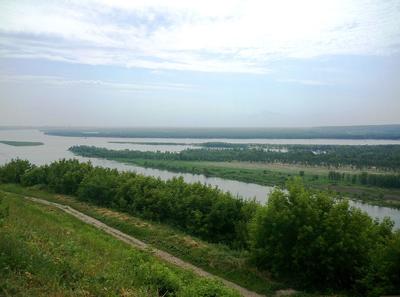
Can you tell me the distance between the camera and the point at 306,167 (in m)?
86.1

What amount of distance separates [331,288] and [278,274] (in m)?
1.91

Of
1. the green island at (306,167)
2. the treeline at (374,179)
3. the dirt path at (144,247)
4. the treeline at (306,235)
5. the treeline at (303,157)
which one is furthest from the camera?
the treeline at (303,157)

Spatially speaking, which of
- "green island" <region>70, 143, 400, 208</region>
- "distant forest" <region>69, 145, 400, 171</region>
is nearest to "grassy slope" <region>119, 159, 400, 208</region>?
"green island" <region>70, 143, 400, 208</region>

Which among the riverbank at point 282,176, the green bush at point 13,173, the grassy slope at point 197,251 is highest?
the green bush at point 13,173

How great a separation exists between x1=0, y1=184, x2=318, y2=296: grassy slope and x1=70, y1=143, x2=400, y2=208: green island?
2943 cm

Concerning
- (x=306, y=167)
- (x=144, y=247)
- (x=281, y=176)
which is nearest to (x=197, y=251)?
(x=144, y=247)

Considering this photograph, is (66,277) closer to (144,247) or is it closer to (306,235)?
(306,235)

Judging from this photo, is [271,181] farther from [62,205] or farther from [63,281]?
[63,281]

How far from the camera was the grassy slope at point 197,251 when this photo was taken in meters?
14.4

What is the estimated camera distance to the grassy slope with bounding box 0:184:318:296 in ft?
47.1

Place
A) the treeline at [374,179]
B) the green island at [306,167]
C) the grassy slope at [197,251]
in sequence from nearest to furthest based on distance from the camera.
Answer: the grassy slope at [197,251] → the green island at [306,167] → the treeline at [374,179]

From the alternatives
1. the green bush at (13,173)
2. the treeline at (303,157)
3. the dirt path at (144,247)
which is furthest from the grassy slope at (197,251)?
the treeline at (303,157)

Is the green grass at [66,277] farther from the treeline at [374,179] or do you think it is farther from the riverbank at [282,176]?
the treeline at [374,179]

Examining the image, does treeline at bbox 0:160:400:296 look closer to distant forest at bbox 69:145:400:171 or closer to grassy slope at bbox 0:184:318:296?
grassy slope at bbox 0:184:318:296
